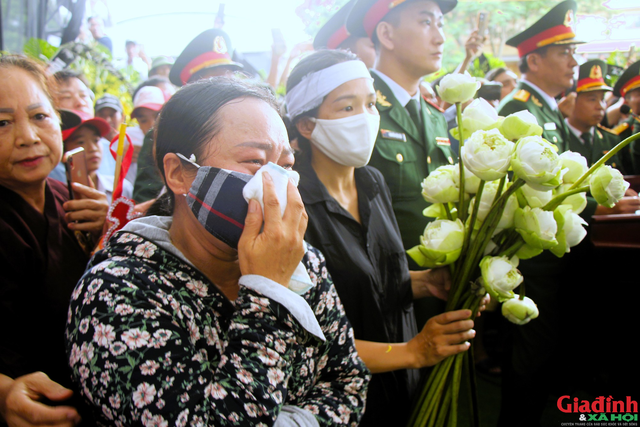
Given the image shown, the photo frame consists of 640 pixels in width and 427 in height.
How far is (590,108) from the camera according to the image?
14.8ft

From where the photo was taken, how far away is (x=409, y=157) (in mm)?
2588

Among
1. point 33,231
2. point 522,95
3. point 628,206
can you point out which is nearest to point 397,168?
point 628,206

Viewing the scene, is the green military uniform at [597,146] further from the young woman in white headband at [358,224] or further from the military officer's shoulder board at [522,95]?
the young woman in white headband at [358,224]

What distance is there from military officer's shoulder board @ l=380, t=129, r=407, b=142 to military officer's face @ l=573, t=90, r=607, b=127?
3.00 metres

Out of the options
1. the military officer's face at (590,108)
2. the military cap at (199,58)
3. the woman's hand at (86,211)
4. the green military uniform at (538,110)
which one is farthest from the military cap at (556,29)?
the woman's hand at (86,211)

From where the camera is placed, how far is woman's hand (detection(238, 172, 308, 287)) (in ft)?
3.55

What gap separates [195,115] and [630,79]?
5659mm

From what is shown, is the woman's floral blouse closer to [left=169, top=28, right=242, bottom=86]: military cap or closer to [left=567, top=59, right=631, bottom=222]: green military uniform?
[left=169, top=28, right=242, bottom=86]: military cap

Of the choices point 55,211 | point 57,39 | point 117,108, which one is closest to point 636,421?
point 55,211

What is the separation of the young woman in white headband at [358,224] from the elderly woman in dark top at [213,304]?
1.00ft

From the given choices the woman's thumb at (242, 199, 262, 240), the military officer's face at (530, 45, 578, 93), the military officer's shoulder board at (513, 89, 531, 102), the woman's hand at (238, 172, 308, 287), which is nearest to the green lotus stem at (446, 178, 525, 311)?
the woman's hand at (238, 172, 308, 287)

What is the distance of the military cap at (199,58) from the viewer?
11.3 feet

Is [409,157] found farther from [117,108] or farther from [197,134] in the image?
[117,108]

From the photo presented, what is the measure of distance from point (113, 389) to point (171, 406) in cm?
13
